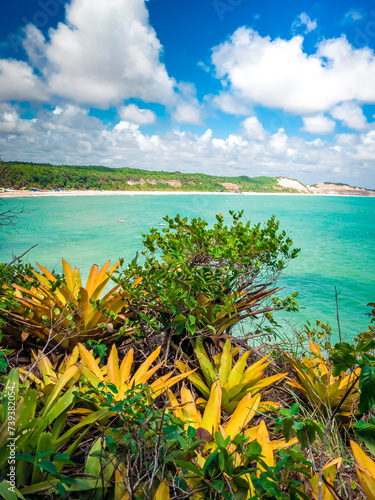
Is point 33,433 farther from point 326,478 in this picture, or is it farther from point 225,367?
point 326,478

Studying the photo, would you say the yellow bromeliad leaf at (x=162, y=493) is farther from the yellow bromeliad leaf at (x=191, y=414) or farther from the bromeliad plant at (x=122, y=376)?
the bromeliad plant at (x=122, y=376)

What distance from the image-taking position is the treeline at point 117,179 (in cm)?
7412

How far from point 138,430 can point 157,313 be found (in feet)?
3.37

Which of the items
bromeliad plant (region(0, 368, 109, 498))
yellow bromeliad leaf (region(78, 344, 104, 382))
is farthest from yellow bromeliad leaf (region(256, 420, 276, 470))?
yellow bromeliad leaf (region(78, 344, 104, 382))

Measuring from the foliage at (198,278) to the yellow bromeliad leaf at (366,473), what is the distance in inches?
36.7

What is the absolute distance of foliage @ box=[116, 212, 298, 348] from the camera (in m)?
2.03

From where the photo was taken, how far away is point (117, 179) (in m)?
96.4

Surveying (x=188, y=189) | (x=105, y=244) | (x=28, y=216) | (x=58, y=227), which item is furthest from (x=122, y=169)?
(x=105, y=244)

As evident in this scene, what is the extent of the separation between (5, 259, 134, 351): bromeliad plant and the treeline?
66.7 m

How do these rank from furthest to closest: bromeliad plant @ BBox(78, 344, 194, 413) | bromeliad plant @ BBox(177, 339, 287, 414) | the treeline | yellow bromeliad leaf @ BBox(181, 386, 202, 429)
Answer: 1. the treeline
2. bromeliad plant @ BBox(177, 339, 287, 414)
3. bromeliad plant @ BBox(78, 344, 194, 413)
4. yellow bromeliad leaf @ BBox(181, 386, 202, 429)

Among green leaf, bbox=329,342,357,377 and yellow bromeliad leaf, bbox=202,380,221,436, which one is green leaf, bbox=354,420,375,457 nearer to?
green leaf, bbox=329,342,357,377

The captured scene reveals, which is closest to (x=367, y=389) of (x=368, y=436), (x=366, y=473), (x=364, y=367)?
(x=364, y=367)

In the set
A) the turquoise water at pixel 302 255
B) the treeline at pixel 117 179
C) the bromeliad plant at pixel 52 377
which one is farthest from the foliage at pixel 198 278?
the treeline at pixel 117 179

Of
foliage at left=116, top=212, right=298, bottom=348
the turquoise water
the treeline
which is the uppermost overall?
the treeline
